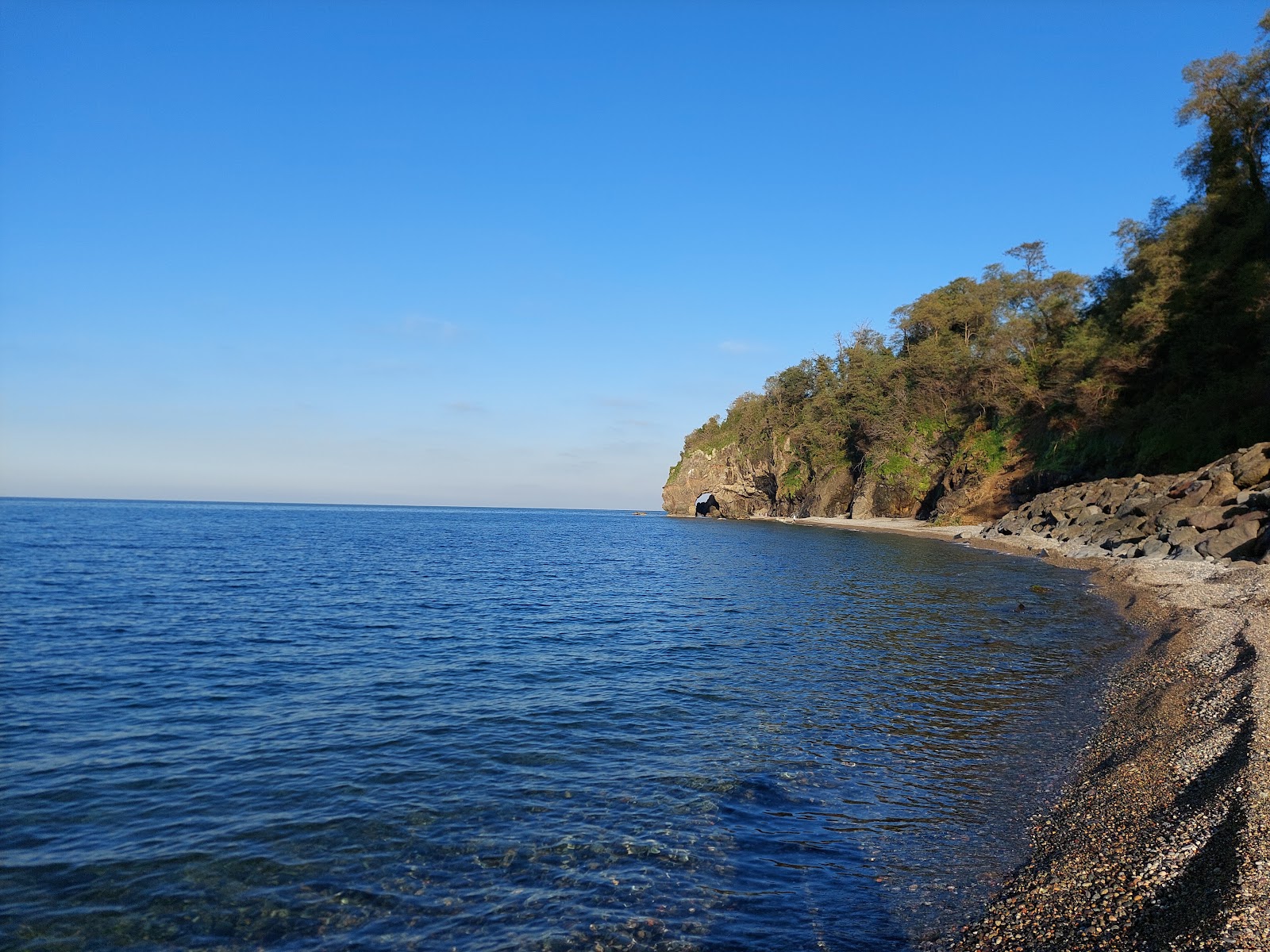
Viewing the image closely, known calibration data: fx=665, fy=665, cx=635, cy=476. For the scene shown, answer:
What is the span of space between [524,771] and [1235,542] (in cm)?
3175

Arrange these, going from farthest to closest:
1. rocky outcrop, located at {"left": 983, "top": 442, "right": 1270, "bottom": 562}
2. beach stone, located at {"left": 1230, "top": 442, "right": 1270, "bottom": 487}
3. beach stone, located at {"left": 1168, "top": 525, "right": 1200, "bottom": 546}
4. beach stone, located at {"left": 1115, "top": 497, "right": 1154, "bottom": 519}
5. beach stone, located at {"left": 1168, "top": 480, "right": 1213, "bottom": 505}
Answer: beach stone, located at {"left": 1115, "top": 497, "right": 1154, "bottom": 519}
beach stone, located at {"left": 1168, "top": 480, "right": 1213, "bottom": 505}
beach stone, located at {"left": 1230, "top": 442, "right": 1270, "bottom": 487}
beach stone, located at {"left": 1168, "top": 525, "right": 1200, "bottom": 546}
rocky outcrop, located at {"left": 983, "top": 442, "right": 1270, "bottom": 562}

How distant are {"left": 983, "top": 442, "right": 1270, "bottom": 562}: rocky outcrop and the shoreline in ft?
51.5

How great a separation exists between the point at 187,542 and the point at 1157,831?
242 feet

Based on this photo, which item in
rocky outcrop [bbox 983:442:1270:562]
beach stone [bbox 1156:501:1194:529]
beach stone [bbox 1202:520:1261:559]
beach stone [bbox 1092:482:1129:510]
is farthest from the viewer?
beach stone [bbox 1092:482:1129:510]

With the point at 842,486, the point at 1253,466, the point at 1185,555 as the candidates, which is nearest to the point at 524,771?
the point at 1185,555

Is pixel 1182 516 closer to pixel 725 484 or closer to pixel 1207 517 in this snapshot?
pixel 1207 517

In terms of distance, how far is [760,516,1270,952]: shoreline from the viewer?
245 inches

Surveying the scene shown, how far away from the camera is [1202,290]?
4691 centimetres

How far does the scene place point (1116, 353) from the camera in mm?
53688

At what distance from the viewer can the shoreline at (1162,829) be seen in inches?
245

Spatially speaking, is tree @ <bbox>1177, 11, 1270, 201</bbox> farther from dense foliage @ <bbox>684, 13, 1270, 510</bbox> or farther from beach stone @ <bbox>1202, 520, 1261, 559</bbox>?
beach stone @ <bbox>1202, 520, 1261, 559</bbox>

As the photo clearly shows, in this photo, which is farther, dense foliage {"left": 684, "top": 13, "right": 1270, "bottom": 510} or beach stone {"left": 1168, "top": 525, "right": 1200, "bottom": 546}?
dense foliage {"left": 684, "top": 13, "right": 1270, "bottom": 510}

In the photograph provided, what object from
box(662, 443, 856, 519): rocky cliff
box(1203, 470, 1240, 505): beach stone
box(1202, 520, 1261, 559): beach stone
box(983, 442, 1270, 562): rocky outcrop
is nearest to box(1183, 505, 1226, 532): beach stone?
box(983, 442, 1270, 562): rocky outcrop

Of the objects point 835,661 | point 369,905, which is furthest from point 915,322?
point 369,905
